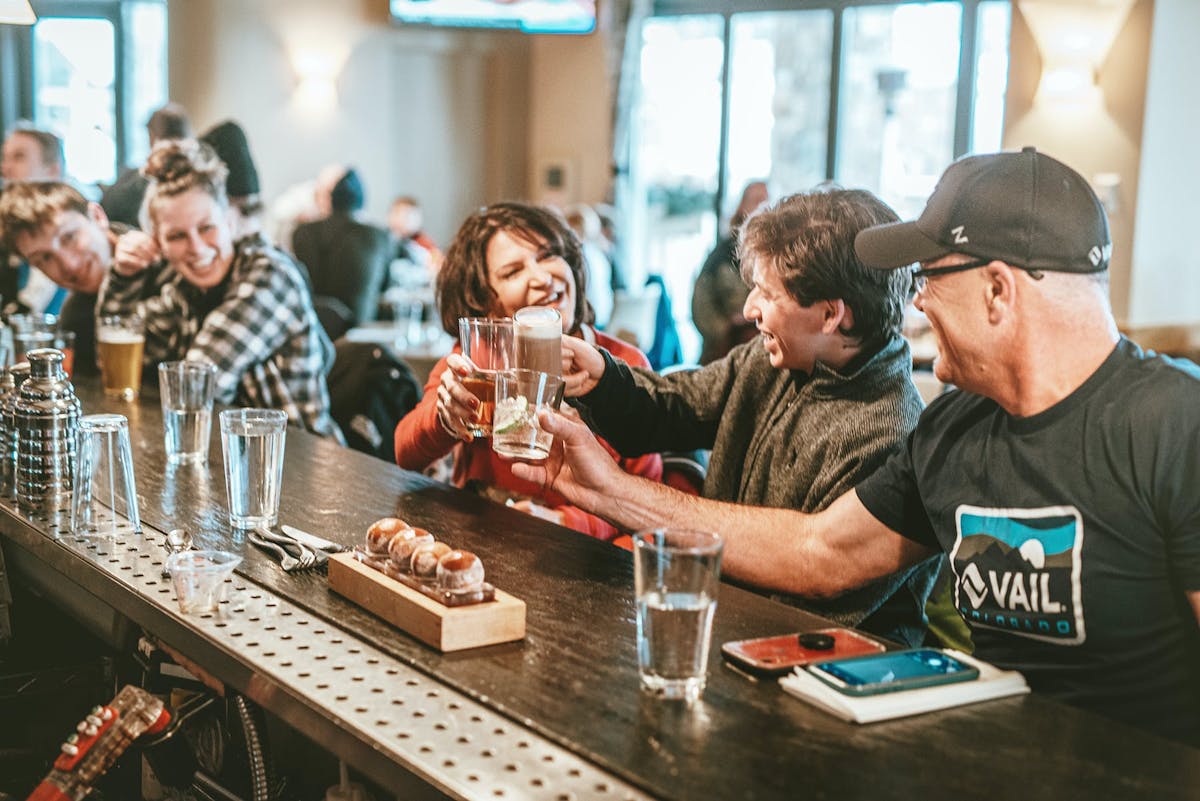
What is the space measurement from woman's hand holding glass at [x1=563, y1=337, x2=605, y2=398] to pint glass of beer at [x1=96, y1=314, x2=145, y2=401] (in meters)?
1.36

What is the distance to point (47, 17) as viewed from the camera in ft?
36.9

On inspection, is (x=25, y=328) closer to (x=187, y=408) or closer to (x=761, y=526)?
(x=187, y=408)

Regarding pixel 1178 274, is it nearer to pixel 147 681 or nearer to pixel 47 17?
pixel 147 681

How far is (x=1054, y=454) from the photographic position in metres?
1.54

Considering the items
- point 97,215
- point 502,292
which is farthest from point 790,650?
point 97,215

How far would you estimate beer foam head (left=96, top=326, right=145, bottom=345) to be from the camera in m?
3.03

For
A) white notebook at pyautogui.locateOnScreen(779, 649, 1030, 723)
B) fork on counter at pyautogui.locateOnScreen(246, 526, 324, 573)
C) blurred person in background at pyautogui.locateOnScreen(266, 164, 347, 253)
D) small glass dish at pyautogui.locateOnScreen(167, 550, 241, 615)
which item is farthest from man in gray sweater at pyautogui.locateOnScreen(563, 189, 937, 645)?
blurred person in background at pyautogui.locateOnScreen(266, 164, 347, 253)

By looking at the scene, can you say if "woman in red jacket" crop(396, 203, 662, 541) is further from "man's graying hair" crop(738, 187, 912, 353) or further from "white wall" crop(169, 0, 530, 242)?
"white wall" crop(169, 0, 530, 242)

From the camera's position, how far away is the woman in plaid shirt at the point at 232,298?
3035 mm

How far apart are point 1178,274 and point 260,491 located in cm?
622

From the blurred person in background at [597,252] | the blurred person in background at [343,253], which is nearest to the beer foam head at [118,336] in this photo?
the blurred person in background at [597,252]

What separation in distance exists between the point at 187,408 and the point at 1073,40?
5.79m

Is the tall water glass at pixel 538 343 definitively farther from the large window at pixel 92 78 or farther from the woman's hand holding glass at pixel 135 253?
the large window at pixel 92 78

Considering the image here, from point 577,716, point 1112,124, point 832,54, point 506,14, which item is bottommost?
point 577,716
